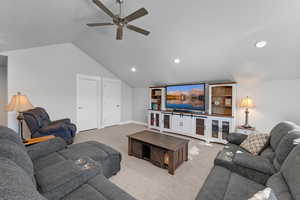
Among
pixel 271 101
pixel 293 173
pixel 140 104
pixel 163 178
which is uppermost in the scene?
pixel 271 101

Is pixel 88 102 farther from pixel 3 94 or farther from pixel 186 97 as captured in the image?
pixel 186 97

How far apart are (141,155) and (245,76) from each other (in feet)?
10.9

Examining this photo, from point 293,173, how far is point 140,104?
517 cm

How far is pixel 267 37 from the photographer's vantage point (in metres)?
2.34

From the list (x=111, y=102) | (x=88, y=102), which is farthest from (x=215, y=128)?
(x=88, y=102)

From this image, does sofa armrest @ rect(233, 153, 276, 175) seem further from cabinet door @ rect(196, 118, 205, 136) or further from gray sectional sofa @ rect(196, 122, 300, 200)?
cabinet door @ rect(196, 118, 205, 136)

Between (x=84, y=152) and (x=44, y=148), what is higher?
(x=44, y=148)

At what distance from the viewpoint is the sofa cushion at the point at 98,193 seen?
112 centimetres

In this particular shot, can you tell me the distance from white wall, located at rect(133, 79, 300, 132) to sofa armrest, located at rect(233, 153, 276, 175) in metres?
2.37

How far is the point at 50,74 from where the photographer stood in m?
3.77

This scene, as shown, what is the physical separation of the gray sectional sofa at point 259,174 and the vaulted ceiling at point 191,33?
5.41ft

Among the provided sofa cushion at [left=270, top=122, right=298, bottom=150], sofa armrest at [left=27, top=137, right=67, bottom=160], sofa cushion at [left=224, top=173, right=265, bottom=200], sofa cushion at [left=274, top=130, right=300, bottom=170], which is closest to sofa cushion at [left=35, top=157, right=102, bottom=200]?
sofa armrest at [left=27, top=137, right=67, bottom=160]

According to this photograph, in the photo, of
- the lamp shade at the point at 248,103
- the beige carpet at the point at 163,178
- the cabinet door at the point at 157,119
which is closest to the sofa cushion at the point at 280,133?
the beige carpet at the point at 163,178

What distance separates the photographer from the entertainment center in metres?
3.54
